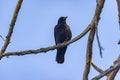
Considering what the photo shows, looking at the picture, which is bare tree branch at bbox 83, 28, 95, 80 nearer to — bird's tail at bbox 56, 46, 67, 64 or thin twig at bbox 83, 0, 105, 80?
thin twig at bbox 83, 0, 105, 80

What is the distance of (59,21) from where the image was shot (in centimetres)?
955

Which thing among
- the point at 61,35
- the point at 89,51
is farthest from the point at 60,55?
the point at 89,51

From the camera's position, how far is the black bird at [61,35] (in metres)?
8.68

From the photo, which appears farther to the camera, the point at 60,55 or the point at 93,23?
the point at 60,55

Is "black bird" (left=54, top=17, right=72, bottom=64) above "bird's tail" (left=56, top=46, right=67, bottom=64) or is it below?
above

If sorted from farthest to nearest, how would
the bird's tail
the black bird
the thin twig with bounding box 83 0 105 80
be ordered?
the black bird
the bird's tail
the thin twig with bounding box 83 0 105 80

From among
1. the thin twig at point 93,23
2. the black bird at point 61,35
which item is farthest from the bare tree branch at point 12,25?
the black bird at point 61,35

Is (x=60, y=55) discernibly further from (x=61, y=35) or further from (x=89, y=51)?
(x=89, y=51)

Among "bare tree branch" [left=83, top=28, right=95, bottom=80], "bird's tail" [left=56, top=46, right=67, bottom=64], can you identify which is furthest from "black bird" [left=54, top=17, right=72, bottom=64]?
"bare tree branch" [left=83, top=28, right=95, bottom=80]

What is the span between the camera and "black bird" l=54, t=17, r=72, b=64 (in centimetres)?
868

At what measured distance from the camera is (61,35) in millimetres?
8875

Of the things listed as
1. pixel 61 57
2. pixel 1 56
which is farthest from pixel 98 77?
pixel 61 57

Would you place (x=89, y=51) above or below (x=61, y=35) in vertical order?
above

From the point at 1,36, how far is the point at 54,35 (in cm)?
517
